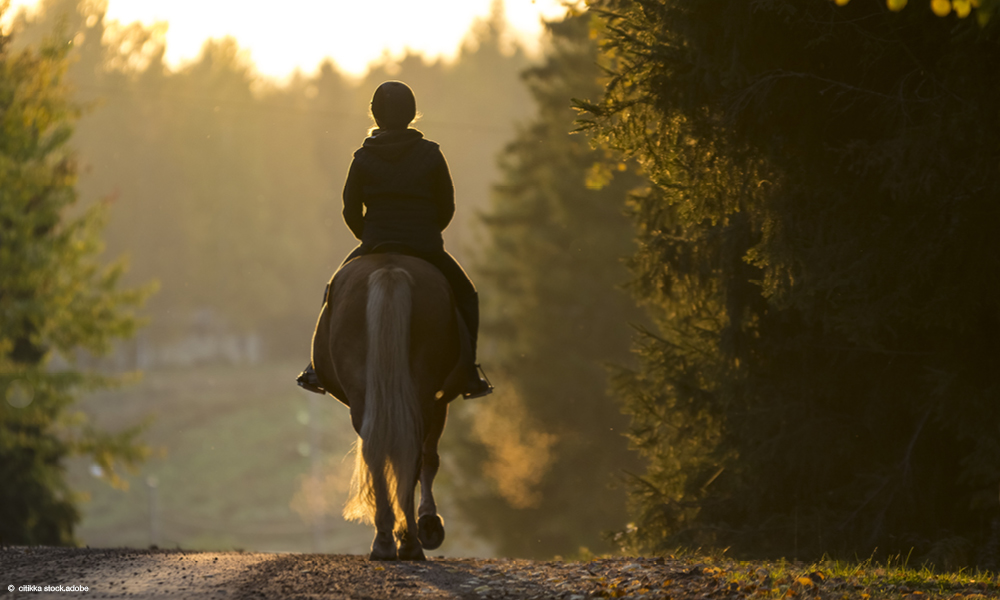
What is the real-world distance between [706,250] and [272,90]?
301 feet

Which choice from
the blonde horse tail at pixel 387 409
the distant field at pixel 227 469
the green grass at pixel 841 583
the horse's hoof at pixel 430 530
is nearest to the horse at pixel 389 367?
the blonde horse tail at pixel 387 409

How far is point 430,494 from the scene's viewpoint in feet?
25.5

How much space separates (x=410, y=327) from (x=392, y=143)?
1.45m

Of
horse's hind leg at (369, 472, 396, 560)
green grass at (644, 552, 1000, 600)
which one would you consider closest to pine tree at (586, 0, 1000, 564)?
green grass at (644, 552, 1000, 600)

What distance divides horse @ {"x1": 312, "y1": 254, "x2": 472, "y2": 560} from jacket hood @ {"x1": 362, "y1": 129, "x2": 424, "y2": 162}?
80 centimetres

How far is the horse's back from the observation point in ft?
22.9

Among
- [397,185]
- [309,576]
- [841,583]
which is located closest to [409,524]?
[309,576]

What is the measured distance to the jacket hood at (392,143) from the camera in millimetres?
7727

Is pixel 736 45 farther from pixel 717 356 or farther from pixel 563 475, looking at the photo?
pixel 563 475

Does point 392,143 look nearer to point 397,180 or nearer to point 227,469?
point 397,180

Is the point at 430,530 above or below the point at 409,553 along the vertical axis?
above

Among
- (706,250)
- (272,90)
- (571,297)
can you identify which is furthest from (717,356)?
(272,90)

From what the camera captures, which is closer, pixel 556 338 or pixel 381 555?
pixel 381 555

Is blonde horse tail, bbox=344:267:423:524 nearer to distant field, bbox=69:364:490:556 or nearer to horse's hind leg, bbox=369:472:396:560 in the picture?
horse's hind leg, bbox=369:472:396:560
